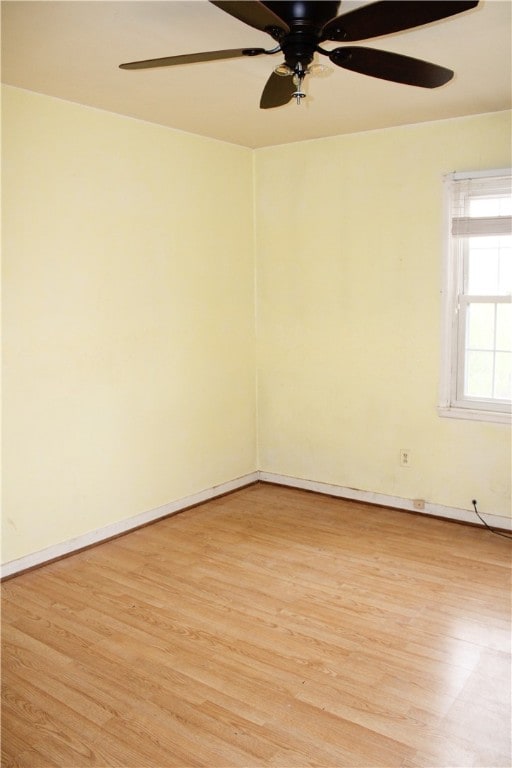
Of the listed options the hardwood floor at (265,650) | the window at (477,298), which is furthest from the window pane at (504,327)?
the hardwood floor at (265,650)

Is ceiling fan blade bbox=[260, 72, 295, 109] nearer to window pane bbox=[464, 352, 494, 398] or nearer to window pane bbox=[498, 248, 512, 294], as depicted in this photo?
window pane bbox=[498, 248, 512, 294]

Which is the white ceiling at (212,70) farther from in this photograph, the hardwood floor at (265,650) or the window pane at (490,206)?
the hardwood floor at (265,650)

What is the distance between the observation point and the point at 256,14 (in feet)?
6.09

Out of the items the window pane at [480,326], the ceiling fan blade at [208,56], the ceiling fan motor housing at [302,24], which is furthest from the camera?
the window pane at [480,326]

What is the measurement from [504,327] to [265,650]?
2.47 m

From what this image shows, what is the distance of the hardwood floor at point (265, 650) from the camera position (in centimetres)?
220

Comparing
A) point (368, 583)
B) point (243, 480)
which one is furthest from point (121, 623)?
point (243, 480)

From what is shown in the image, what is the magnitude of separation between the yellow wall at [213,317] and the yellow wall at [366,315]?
1 cm

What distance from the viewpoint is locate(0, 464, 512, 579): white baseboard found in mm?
3609

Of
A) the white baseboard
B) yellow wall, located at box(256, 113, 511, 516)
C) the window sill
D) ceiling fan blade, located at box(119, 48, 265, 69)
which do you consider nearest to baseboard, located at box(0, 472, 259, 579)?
the white baseboard

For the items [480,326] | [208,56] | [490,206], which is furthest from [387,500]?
[208,56]

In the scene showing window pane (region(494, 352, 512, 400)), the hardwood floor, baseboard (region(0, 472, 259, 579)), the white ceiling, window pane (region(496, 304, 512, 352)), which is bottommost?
the hardwood floor

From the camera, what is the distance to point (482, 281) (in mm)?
4027

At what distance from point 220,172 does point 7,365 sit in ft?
7.12
